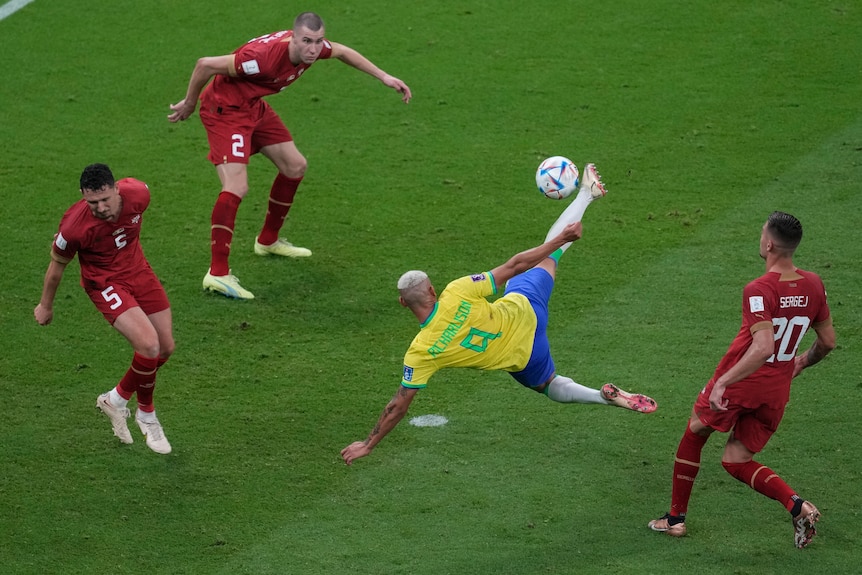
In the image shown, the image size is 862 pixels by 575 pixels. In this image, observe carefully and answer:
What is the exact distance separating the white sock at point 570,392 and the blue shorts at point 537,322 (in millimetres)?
73

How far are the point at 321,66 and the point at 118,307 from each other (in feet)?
19.6

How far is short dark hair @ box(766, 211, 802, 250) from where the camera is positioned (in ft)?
17.9

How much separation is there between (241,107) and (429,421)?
289cm

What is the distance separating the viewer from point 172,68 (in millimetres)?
11828

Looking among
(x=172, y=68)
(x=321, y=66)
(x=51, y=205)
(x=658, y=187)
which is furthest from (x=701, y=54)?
(x=51, y=205)

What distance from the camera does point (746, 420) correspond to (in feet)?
19.0

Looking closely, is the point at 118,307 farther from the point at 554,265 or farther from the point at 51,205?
the point at 51,205

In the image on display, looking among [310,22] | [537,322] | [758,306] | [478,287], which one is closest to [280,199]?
[310,22]

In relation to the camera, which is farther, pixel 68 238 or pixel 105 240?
pixel 105 240

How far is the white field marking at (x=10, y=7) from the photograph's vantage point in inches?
511

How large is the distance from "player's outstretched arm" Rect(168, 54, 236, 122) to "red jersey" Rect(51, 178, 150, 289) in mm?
1928

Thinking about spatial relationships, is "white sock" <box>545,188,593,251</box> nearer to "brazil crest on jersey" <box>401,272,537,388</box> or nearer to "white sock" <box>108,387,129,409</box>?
"brazil crest on jersey" <box>401,272,537,388</box>

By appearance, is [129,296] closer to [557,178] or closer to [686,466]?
[557,178]

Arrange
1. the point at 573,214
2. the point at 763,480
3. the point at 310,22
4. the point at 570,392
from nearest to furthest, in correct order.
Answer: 1. the point at 763,480
2. the point at 570,392
3. the point at 573,214
4. the point at 310,22
